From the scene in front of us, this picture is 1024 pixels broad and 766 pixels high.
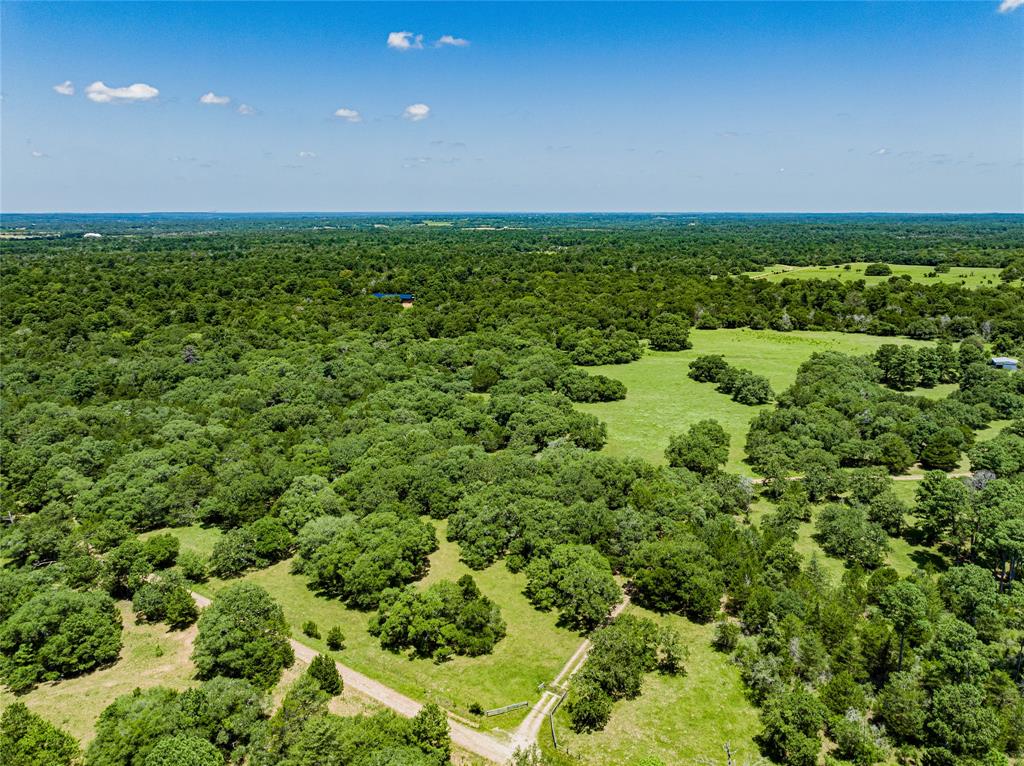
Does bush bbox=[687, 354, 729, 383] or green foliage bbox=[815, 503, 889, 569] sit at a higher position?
bush bbox=[687, 354, 729, 383]

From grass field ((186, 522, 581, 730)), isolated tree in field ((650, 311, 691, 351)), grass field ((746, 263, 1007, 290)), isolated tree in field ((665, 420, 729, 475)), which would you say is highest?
grass field ((746, 263, 1007, 290))

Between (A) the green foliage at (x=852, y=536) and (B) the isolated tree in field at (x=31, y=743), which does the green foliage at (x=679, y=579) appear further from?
(B) the isolated tree in field at (x=31, y=743)

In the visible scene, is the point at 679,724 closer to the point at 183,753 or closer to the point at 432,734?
the point at 432,734

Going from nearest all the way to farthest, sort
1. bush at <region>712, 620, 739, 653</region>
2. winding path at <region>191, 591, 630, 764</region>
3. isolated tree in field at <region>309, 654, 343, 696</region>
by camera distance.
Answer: winding path at <region>191, 591, 630, 764</region> < isolated tree in field at <region>309, 654, 343, 696</region> < bush at <region>712, 620, 739, 653</region>

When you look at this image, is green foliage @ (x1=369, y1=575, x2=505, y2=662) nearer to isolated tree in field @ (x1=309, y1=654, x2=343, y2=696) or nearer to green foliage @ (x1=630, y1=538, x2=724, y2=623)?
isolated tree in field @ (x1=309, y1=654, x2=343, y2=696)

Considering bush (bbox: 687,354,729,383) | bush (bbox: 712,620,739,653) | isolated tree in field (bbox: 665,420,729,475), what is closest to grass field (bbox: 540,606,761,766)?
bush (bbox: 712,620,739,653)

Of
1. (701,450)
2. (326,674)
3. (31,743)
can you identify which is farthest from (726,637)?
(31,743)
